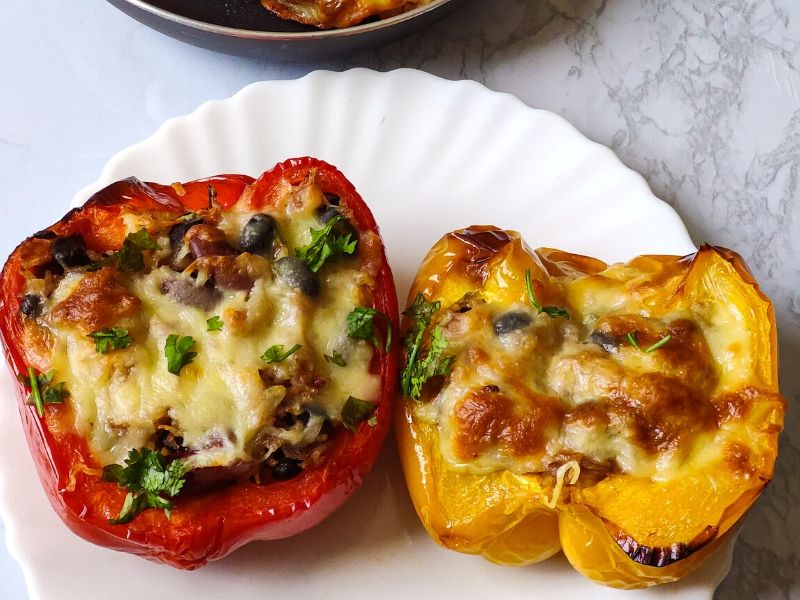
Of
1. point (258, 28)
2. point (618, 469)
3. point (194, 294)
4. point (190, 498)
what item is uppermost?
point (258, 28)

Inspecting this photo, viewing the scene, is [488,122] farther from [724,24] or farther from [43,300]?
[43,300]

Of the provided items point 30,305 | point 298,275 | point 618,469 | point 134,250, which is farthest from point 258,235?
point 618,469

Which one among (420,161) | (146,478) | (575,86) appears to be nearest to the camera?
(146,478)

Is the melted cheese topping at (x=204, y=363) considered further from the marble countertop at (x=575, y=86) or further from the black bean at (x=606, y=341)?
the marble countertop at (x=575, y=86)

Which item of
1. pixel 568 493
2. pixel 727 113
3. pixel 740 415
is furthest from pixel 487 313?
pixel 727 113

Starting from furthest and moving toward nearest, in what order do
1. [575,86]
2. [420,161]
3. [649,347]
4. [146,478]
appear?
[575,86]
[420,161]
[649,347]
[146,478]

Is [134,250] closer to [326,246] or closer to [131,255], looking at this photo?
[131,255]

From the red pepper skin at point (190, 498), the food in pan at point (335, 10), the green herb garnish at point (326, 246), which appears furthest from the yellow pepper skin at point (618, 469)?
the food in pan at point (335, 10)

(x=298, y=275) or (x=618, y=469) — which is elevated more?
(x=298, y=275)

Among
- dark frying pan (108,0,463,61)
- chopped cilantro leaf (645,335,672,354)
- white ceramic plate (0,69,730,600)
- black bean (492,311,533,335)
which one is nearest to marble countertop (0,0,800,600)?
dark frying pan (108,0,463,61)
